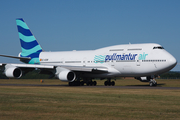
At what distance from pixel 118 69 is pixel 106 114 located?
2353cm

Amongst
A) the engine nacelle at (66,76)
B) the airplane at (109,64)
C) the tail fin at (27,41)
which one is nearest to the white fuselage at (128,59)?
the airplane at (109,64)

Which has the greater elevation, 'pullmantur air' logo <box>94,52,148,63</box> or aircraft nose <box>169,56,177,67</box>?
'pullmantur air' logo <box>94,52,148,63</box>

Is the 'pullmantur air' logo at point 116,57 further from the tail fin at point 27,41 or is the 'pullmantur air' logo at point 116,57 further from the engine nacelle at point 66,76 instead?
the tail fin at point 27,41

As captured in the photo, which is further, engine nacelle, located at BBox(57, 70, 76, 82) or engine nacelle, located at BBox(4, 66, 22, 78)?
engine nacelle, located at BBox(4, 66, 22, 78)

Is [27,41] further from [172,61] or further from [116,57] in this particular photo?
[172,61]

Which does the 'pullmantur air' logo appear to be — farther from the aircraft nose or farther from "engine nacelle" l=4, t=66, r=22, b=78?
"engine nacelle" l=4, t=66, r=22, b=78

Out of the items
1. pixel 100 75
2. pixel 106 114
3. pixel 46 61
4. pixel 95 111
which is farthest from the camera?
pixel 46 61

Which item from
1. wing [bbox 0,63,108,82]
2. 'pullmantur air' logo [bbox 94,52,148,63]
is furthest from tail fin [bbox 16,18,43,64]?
'pullmantur air' logo [bbox 94,52,148,63]

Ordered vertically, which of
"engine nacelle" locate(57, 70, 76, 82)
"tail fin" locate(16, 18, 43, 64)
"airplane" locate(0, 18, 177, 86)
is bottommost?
"engine nacelle" locate(57, 70, 76, 82)

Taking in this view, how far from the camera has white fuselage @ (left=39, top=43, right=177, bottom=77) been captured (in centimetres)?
3215

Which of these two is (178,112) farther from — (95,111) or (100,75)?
(100,75)

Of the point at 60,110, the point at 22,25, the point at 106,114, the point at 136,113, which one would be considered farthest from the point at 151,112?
the point at 22,25

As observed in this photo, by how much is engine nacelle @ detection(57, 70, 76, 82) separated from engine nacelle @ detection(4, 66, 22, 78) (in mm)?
4973

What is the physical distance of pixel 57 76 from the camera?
1379 inches
